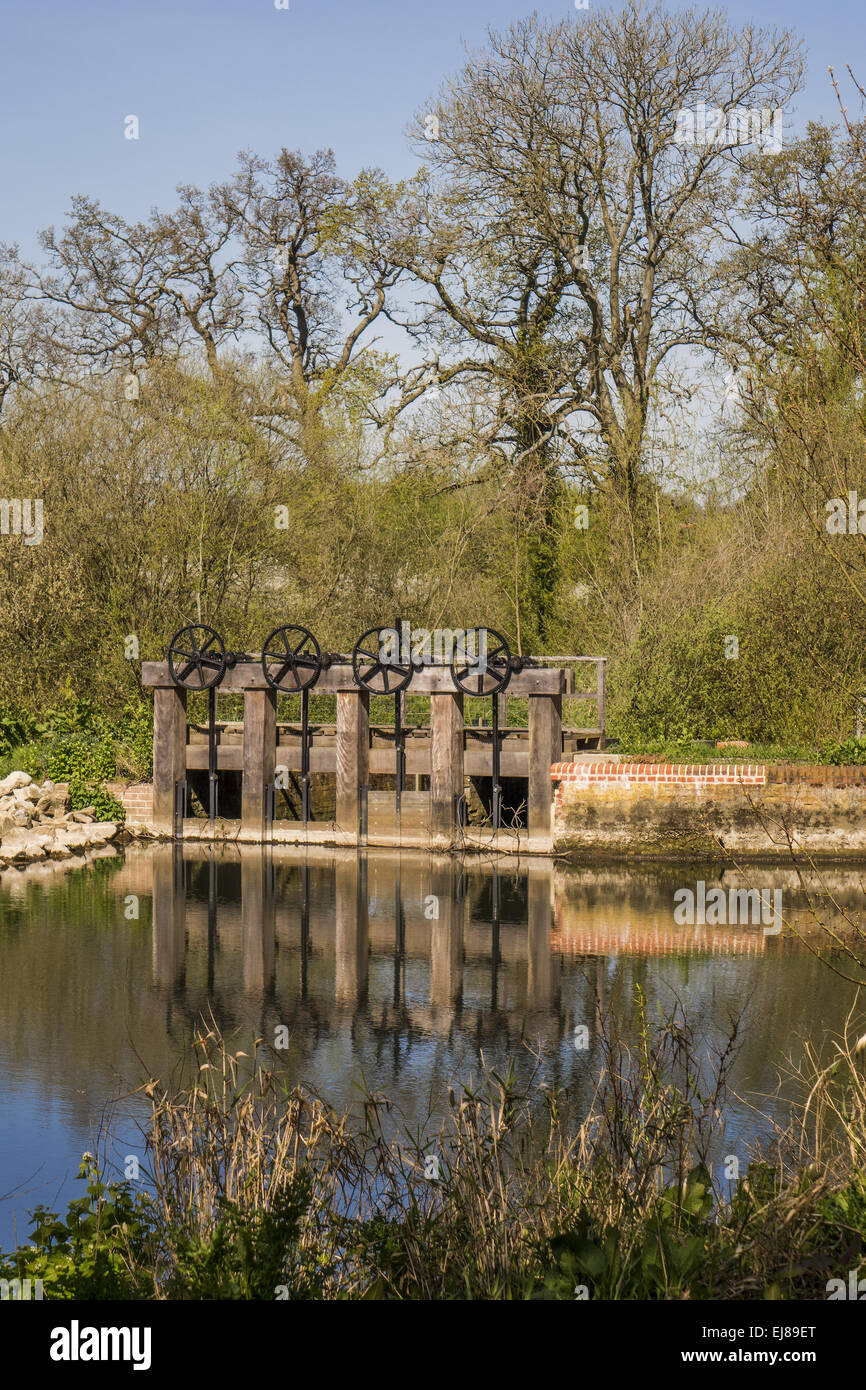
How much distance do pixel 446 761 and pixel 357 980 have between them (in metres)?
6.65

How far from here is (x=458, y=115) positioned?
79.7 feet

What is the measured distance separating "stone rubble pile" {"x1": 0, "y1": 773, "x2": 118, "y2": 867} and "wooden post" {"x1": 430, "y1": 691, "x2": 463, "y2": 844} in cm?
405

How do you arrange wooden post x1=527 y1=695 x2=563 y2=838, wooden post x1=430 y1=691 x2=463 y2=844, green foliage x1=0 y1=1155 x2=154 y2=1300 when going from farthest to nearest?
wooden post x1=430 y1=691 x2=463 y2=844, wooden post x1=527 y1=695 x2=563 y2=838, green foliage x1=0 y1=1155 x2=154 y2=1300

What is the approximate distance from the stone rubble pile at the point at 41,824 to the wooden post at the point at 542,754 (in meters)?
5.24

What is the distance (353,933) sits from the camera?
12125 millimetres

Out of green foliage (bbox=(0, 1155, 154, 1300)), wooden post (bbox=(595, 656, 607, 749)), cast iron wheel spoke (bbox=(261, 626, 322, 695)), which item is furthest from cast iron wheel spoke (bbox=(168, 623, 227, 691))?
green foliage (bbox=(0, 1155, 154, 1300))

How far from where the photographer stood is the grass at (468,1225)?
13.8 ft

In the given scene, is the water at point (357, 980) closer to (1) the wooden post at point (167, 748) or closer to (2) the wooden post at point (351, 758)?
(2) the wooden post at point (351, 758)

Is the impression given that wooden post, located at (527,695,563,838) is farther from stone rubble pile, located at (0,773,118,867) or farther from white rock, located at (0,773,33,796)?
white rock, located at (0,773,33,796)

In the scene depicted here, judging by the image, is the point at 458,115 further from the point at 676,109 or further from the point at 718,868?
the point at 718,868

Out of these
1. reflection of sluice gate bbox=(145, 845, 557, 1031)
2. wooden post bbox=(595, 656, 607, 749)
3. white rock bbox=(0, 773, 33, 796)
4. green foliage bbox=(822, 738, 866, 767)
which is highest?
wooden post bbox=(595, 656, 607, 749)

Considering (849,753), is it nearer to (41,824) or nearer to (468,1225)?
(41,824)

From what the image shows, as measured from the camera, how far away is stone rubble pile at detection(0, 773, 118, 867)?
16.0 m
